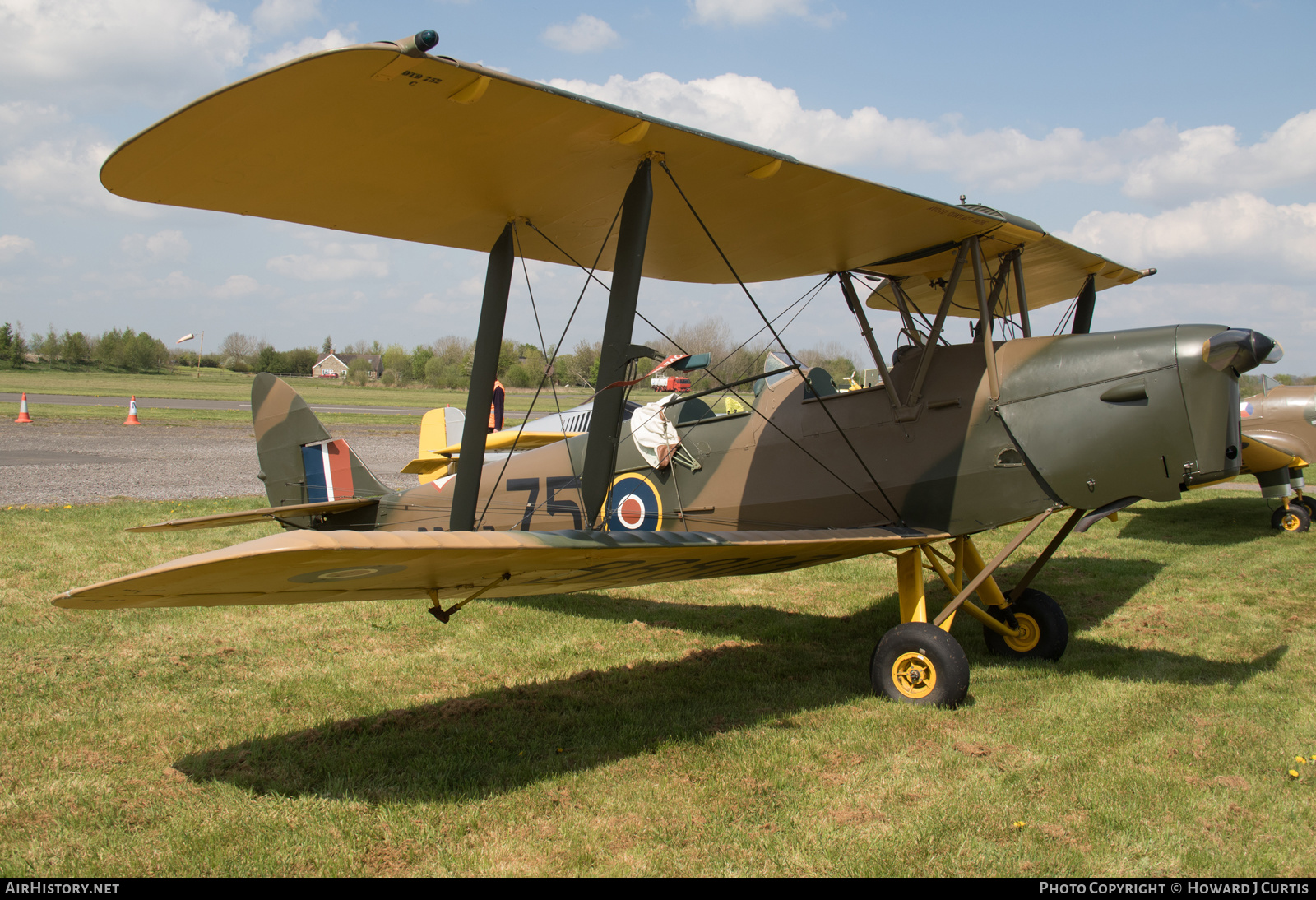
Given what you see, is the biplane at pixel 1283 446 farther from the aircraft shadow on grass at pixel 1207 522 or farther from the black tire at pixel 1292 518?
the aircraft shadow on grass at pixel 1207 522

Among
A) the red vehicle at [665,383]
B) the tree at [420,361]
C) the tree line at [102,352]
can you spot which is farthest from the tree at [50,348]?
the red vehicle at [665,383]

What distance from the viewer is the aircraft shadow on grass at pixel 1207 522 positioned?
10305 millimetres

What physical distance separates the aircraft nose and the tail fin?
19.3 ft

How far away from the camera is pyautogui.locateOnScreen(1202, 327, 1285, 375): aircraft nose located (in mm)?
3951

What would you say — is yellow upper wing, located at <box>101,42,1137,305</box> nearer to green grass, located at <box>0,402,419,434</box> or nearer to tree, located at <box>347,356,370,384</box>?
green grass, located at <box>0,402,419,434</box>

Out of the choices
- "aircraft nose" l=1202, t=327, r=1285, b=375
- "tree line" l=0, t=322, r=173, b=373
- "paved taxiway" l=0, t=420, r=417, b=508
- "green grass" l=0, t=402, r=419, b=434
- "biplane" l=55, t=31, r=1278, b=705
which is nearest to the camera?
"biplane" l=55, t=31, r=1278, b=705

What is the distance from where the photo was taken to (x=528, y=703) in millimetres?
4410

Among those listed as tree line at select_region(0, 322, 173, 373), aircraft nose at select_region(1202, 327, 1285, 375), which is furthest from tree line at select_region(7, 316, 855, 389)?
aircraft nose at select_region(1202, 327, 1285, 375)

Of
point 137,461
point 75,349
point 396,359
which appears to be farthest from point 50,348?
point 137,461

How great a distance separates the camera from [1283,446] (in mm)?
11266

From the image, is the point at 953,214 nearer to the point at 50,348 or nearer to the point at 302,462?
the point at 302,462

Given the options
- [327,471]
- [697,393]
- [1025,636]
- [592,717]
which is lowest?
[592,717]

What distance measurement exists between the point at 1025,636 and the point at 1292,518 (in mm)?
8077

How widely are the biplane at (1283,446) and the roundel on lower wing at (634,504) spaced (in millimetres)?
8634
